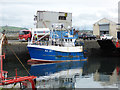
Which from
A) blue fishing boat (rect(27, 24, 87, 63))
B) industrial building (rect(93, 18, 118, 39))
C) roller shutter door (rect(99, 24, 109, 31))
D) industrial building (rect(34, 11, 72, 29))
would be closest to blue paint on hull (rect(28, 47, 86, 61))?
blue fishing boat (rect(27, 24, 87, 63))

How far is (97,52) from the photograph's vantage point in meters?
38.3

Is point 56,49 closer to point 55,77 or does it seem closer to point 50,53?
point 50,53

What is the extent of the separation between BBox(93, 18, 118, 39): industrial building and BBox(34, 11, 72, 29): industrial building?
791 centimetres

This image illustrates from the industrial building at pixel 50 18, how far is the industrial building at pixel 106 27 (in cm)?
791

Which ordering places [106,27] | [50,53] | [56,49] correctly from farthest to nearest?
[106,27] < [56,49] < [50,53]

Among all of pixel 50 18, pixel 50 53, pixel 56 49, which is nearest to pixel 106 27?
pixel 50 18

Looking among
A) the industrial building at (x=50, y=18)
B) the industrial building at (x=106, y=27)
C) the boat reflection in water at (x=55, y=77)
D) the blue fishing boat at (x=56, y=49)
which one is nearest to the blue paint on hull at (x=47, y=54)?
the blue fishing boat at (x=56, y=49)

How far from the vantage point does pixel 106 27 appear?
48.1m

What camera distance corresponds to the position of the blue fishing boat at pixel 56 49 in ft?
89.5

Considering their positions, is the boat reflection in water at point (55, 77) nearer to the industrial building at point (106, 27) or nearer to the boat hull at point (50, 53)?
the boat hull at point (50, 53)

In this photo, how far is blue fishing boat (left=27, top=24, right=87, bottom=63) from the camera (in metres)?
27.3

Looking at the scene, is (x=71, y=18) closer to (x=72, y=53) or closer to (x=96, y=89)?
(x=72, y=53)

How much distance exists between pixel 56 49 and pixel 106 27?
24082 millimetres

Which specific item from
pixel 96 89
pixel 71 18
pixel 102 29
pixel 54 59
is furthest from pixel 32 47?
pixel 102 29
